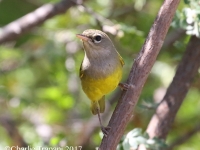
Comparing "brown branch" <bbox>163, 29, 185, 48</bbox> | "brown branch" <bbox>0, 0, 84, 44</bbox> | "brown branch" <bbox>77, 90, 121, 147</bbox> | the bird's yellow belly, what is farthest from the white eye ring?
"brown branch" <bbox>77, 90, 121, 147</bbox>

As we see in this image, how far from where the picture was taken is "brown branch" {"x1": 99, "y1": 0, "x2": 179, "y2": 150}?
2.12 m

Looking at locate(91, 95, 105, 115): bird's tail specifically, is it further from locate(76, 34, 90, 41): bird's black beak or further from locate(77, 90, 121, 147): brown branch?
locate(77, 90, 121, 147): brown branch

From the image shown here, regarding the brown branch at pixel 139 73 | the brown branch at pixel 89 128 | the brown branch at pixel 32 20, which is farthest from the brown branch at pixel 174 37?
the brown branch at pixel 139 73

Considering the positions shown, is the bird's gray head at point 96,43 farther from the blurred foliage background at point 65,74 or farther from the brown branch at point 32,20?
the brown branch at point 32,20

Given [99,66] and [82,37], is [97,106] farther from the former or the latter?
[82,37]

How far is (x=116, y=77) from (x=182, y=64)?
448 millimetres

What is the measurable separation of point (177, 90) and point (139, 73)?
0.67m

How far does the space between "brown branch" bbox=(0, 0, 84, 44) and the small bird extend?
801 millimetres

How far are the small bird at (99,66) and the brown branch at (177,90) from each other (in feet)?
1.11

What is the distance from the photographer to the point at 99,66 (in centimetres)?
272

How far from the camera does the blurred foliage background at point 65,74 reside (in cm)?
365

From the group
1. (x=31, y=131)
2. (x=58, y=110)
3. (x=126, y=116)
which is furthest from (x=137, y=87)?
(x=58, y=110)

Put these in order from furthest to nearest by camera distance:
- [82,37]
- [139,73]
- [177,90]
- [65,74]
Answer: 1. [65,74]
2. [177,90]
3. [82,37]
4. [139,73]

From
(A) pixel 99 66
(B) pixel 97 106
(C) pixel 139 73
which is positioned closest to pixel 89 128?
(B) pixel 97 106
